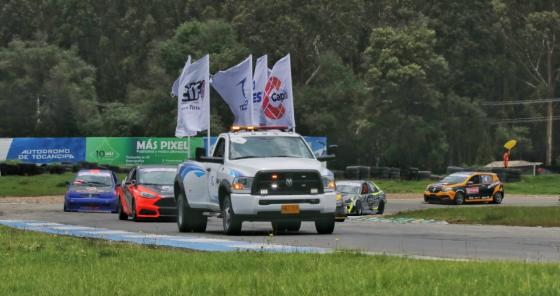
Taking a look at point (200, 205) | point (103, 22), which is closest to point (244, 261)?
point (200, 205)

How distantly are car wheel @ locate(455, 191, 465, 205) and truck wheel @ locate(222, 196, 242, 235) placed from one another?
2711 cm

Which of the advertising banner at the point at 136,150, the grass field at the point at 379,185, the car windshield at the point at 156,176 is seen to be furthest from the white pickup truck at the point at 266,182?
the advertising banner at the point at 136,150

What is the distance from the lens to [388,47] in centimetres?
8362

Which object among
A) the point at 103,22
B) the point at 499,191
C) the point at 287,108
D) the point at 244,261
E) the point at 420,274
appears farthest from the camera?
the point at 103,22

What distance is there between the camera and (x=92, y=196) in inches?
1394

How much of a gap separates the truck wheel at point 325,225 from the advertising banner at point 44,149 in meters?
46.1

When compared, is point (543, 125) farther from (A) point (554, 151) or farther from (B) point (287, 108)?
(B) point (287, 108)

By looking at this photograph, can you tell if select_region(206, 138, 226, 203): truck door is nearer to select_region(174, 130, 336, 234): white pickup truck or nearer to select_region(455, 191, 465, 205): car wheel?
select_region(174, 130, 336, 234): white pickup truck

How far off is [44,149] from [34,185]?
36.1 ft

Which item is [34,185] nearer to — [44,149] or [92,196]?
[44,149]

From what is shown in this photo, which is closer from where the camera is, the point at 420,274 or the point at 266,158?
the point at 420,274

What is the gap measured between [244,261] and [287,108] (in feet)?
81.1

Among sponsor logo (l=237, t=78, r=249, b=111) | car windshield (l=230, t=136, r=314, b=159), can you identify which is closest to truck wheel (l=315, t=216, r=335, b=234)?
car windshield (l=230, t=136, r=314, b=159)

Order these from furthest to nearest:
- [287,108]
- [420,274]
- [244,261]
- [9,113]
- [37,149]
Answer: [9,113]
[37,149]
[287,108]
[244,261]
[420,274]
